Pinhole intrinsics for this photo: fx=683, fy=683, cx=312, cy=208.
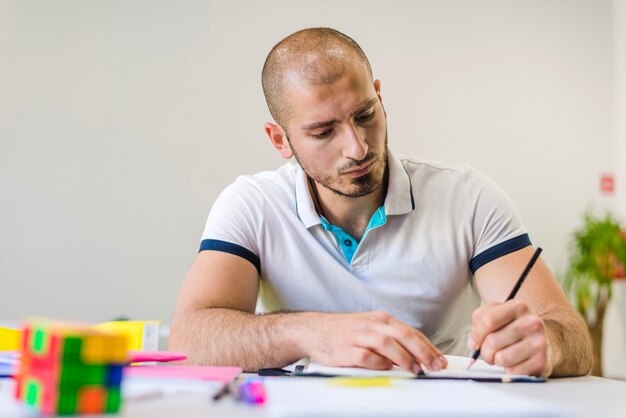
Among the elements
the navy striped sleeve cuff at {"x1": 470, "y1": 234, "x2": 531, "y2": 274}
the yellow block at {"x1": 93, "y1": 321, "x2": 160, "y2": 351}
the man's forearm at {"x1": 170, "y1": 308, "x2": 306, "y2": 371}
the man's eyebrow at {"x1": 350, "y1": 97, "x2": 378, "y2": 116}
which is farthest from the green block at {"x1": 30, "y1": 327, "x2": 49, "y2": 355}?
the navy striped sleeve cuff at {"x1": 470, "y1": 234, "x2": 531, "y2": 274}

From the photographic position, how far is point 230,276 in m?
1.54

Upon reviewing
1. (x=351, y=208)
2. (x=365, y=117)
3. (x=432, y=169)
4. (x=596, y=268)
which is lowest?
(x=596, y=268)

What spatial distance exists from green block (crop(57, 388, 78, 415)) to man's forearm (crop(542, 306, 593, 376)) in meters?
0.79

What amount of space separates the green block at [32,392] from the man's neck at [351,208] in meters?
1.09

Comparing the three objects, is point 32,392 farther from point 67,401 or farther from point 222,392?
point 222,392

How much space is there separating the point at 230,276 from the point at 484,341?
25.7 inches

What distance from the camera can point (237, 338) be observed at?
128 centimetres

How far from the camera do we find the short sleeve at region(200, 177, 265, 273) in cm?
161

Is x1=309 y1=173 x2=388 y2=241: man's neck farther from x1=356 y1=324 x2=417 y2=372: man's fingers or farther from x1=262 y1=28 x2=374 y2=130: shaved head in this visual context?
x1=356 y1=324 x2=417 y2=372: man's fingers

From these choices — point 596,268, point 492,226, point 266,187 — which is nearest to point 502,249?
point 492,226

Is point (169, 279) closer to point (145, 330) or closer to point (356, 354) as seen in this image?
point (145, 330)

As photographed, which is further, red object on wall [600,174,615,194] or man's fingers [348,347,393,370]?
red object on wall [600,174,615,194]

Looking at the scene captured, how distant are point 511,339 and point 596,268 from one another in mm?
3177

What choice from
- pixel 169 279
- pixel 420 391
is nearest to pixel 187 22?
pixel 169 279
